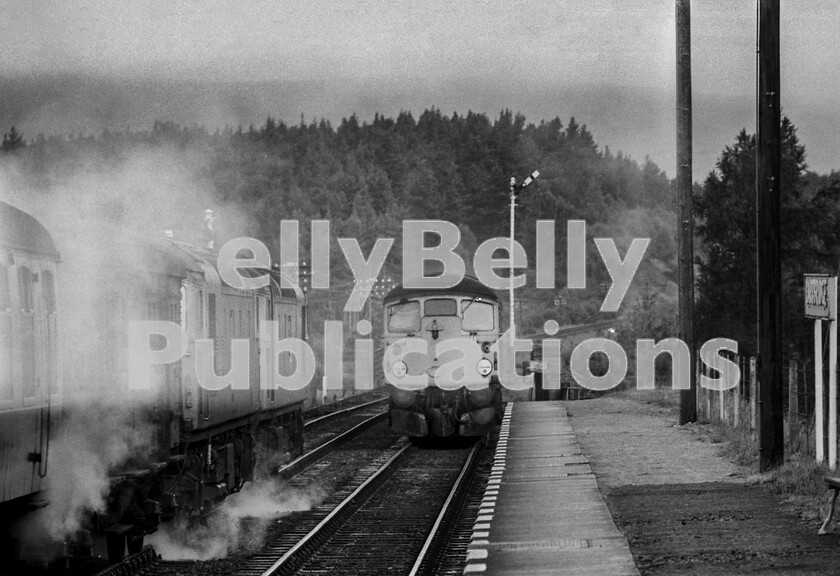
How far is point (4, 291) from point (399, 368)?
16.9 m

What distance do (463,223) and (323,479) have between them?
405 feet

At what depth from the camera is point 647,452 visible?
21828 mm

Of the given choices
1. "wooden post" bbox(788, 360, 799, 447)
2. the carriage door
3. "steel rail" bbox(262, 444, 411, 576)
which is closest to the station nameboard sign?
"wooden post" bbox(788, 360, 799, 447)

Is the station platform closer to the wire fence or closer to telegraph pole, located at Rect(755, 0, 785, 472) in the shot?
telegraph pole, located at Rect(755, 0, 785, 472)

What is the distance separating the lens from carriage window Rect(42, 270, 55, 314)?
994 cm

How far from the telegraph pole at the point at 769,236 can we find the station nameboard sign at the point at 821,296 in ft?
2.40

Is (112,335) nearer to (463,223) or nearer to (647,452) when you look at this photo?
(647,452)

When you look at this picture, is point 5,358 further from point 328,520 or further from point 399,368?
point 399,368

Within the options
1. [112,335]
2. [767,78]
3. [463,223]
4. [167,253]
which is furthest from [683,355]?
[463,223]

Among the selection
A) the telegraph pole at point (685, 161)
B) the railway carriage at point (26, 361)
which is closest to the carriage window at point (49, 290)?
the railway carriage at point (26, 361)

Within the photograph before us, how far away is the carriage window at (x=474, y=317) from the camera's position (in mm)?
25719

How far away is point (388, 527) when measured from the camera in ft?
53.6

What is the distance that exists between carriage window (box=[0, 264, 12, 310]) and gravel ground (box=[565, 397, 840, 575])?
5864 mm

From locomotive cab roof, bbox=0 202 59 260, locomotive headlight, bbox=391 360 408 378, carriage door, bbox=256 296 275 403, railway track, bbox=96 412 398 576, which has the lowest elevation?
railway track, bbox=96 412 398 576
